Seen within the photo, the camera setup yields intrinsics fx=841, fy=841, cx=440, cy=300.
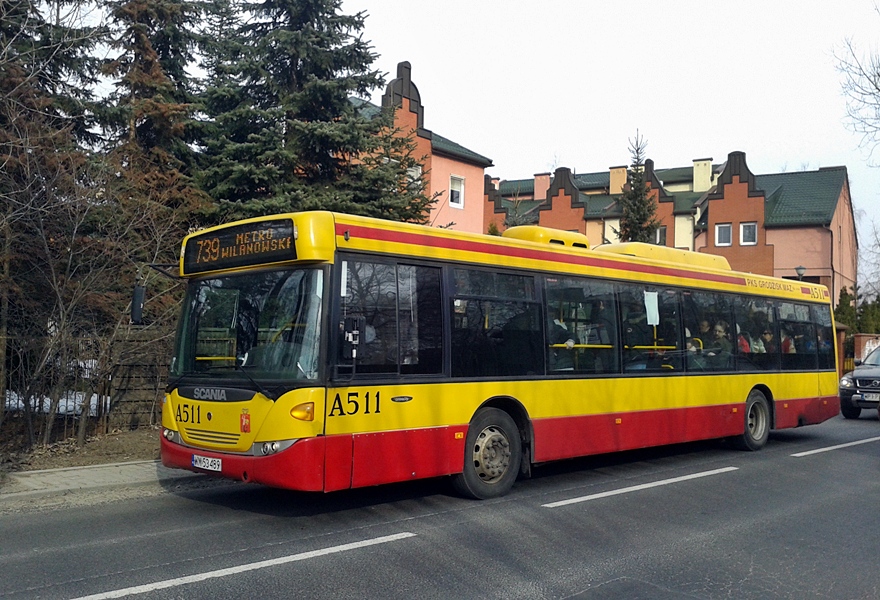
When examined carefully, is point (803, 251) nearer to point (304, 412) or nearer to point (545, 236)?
point (545, 236)

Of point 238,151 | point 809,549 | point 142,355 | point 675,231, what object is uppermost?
point 675,231

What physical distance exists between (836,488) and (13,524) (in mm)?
9226

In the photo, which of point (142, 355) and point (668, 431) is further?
point (142, 355)

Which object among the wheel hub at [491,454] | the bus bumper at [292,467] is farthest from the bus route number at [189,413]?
the wheel hub at [491,454]

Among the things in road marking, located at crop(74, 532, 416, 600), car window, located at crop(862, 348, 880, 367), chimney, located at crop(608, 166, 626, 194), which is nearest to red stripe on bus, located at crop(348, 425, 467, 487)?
road marking, located at crop(74, 532, 416, 600)

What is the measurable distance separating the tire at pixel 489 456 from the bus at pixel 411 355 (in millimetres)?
20

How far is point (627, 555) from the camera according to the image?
6934mm

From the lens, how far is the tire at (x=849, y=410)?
2067cm

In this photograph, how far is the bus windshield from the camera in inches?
304

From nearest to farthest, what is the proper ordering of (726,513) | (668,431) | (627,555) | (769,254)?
(627,555) < (726,513) < (668,431) < (769,254)

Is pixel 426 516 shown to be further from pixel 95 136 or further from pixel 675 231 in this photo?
pixel 675 231

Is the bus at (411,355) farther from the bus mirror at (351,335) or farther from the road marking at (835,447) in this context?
the road marking at (835,447)

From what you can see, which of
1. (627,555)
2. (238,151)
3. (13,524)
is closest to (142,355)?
(238,151)

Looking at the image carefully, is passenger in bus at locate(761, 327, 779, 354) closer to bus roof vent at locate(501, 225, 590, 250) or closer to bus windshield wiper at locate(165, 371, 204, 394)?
bus roof vent at locate(501, 225, 590, 250)
